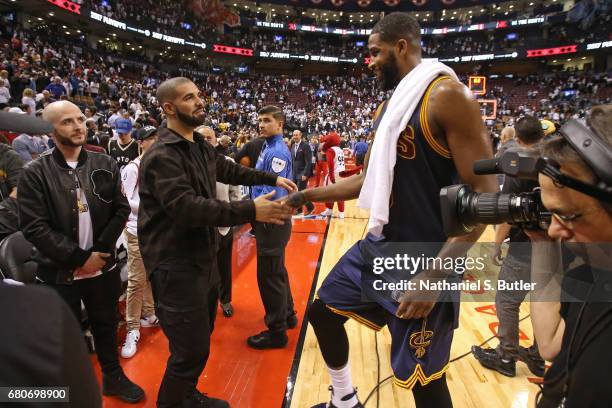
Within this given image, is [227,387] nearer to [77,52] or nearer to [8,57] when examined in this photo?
[8,57]

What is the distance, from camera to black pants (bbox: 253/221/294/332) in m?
3.29

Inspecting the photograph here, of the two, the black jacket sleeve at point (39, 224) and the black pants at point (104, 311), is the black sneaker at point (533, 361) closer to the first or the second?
the black pants at point (104, 311)

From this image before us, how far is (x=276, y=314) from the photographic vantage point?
3.30 meters

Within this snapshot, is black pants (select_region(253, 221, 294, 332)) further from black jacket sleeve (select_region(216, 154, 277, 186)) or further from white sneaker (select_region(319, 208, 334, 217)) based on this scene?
white sneaker (select_region(319, 208, 334, 217))

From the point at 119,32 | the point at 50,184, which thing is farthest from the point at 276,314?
the point at 119,32

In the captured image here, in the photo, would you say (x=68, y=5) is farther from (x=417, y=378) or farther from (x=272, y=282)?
(x=417, y=378)

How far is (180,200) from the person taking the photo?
190cm

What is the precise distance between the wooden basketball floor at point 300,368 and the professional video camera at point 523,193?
185 cm

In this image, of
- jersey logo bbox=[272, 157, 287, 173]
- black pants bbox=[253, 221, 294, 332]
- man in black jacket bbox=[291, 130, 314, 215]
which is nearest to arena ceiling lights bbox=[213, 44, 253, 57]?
man in black jacket bbox=[291, 130, 314, 215]

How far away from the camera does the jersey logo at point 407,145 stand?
1708 millimetres

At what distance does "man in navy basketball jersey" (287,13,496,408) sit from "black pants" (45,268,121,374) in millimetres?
1518

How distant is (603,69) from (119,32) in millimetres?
39155

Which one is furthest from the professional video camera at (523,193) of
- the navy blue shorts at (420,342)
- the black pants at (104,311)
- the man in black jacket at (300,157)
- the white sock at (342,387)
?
the man in black jacket at (300,157)

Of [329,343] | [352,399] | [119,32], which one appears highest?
[119,32]
